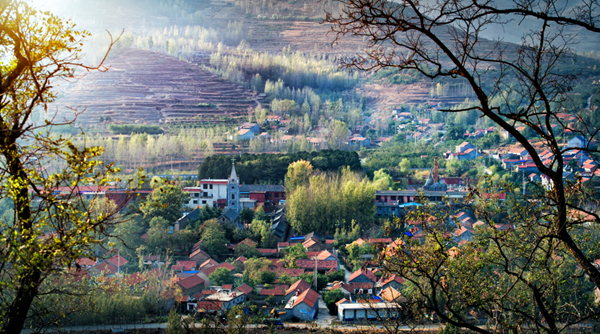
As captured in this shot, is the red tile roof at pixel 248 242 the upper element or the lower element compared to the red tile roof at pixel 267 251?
upper

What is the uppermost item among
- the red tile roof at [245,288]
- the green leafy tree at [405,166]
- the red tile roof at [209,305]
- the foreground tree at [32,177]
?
the foreground tree at [32,177]

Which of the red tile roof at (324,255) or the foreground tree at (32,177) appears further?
the red tile roof at (324,255)

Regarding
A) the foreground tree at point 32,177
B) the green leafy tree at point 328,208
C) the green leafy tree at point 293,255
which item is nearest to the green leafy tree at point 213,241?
the green leafy tree at point 293,255

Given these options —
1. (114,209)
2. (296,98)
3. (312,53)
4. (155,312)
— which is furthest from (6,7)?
(312,53)

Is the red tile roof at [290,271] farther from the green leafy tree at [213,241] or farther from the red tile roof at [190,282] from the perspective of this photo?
the green leafy tree at [213,241]

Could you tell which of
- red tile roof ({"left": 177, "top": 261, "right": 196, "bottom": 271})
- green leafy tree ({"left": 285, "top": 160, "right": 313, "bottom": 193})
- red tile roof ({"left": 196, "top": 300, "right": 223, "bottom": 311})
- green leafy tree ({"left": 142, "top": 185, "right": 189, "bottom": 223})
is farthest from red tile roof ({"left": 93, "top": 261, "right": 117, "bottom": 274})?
green leafy tree ({"left": 285, "top": 160, "right": 313, "bottom": 193})

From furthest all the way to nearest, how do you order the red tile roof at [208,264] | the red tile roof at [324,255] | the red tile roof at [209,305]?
the red tile roof at [324,255]
the red tile roof at [208,264]
the red tile roof at [209,305]

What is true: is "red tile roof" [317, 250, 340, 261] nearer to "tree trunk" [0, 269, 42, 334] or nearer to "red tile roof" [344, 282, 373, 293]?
"red tile roof" [344, 282, 373, 293]
